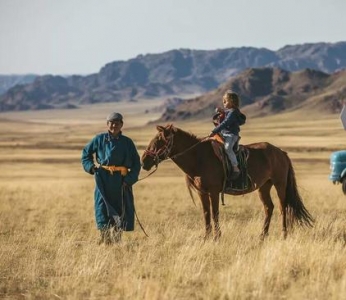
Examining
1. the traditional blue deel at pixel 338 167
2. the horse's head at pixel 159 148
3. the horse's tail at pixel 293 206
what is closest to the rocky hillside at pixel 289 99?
the traditional blue deel at pixel 338 167

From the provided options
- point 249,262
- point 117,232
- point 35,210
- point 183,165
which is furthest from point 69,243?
point 35,210

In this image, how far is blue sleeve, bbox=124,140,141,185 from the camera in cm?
888

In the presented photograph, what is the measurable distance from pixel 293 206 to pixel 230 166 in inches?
66.9

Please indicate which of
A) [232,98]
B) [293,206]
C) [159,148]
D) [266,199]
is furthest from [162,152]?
[293,206]

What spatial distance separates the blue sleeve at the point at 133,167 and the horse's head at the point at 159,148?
0.62 feet

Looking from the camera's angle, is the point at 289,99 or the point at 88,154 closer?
the point at 88,154

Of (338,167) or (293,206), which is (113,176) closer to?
(293,206)

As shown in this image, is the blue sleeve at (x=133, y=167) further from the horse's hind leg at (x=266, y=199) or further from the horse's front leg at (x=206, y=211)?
Answer: the horse's hind leg at (x=266, y=199)

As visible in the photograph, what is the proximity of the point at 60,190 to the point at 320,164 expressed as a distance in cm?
2312

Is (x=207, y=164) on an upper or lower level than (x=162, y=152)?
lower

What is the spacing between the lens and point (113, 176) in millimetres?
8898

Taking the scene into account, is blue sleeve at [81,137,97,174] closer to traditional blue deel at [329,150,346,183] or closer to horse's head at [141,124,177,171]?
horse's head at [141,124,177,171]

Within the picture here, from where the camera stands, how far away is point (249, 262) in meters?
7.05

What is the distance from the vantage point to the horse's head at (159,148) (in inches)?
360
